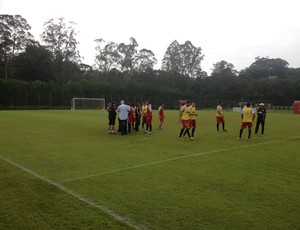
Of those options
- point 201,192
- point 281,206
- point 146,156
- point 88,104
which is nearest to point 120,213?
point 201,192

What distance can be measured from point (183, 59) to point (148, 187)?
323 ft

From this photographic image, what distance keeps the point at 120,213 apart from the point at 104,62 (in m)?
86.3

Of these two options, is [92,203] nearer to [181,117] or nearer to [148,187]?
[148,187]

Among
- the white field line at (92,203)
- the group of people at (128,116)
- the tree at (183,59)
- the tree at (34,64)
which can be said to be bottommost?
the white field line at (92,203)

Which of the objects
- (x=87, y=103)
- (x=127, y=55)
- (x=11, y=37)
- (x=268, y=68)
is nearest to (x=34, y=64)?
(x=11, y=37)

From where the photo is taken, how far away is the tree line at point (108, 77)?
62250 mm

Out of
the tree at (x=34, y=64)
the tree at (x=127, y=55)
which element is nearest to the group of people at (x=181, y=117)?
the tree at (x=34, y=64)

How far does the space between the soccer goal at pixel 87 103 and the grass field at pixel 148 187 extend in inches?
1886

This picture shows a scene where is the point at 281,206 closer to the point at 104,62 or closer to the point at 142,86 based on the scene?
the point at 142,86

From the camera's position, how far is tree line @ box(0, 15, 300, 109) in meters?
62.2

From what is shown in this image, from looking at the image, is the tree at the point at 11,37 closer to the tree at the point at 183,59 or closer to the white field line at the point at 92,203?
the tree at the point at 183,59

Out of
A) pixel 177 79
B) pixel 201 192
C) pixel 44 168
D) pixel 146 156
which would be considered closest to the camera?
pixel 201 192

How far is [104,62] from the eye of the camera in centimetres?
8988

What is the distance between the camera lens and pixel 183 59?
340 ft
